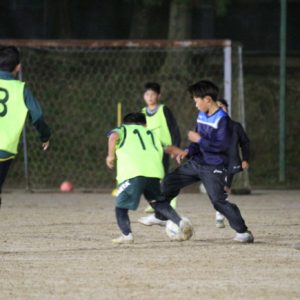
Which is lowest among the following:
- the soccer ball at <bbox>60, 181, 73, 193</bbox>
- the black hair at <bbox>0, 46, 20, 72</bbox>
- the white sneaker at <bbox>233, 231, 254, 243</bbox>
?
the soccer ball at <bbox>60, 181, 73, 193</bbox>

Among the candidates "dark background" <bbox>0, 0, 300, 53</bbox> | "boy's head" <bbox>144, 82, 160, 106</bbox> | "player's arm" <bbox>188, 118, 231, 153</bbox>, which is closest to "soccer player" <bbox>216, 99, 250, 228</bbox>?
"player's arm" <bbox>188, 118, 231, 153</bbox>

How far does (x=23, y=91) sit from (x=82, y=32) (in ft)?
50.2

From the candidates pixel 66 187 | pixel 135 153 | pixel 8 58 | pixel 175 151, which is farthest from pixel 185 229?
pixel 66 187

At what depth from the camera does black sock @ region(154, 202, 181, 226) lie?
10.8 meters

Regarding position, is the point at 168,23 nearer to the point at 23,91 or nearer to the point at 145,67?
the point at 145,67

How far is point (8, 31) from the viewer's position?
24297 millimetres

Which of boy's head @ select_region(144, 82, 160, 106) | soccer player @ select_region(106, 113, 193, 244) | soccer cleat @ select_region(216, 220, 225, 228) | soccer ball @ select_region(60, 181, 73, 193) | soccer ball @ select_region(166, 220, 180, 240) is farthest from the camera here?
soccer ball @ select_region(60, 181, 73, 193)

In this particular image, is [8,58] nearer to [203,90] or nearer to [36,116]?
[36,116]

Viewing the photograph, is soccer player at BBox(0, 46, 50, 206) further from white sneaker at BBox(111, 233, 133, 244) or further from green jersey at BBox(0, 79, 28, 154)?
white sneaker at BBox(111, 233, 133, 244)

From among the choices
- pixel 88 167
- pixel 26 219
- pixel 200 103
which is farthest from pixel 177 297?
pixel 88 167

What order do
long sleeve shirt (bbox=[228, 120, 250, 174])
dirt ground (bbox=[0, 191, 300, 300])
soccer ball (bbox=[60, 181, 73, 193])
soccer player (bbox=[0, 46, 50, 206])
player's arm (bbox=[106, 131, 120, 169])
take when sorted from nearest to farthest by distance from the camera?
dirt ground (bbox=[0, 191, 300, 300]), soccer player (bbox=[0, 46, 50, 206]), player's arm (bbox=[106, 131, 120, 169]), long sleeve shirt (bbox=[228, 120, 250, 174]), soccer ball (bbox=[60, 181, 73, 193])

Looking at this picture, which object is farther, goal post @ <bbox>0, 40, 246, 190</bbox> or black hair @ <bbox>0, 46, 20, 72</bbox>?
goal post @ <bbox>0, 40, 246, 190</bbox>

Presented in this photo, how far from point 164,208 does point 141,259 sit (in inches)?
52.0

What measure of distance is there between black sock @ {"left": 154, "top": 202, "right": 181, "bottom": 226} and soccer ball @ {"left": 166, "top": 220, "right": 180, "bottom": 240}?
5 centimetres
